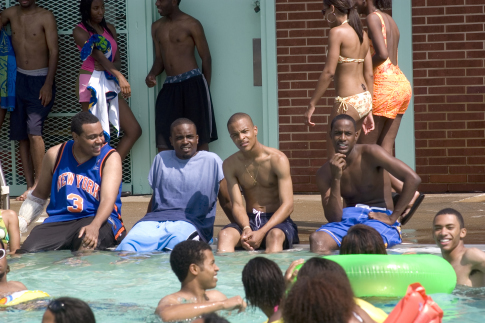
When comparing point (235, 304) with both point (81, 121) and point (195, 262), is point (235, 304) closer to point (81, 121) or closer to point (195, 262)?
point (195, 262)

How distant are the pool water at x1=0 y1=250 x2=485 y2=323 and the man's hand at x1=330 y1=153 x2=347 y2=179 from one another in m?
0.69

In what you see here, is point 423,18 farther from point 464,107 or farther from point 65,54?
point 65,54

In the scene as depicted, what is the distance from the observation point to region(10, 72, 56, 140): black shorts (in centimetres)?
862

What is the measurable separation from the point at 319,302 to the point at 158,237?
351cm

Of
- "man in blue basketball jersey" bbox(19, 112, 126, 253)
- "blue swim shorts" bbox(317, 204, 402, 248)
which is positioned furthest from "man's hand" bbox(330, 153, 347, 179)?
"man in blue basketball jersey" bbox(19, 112, 126, 253)

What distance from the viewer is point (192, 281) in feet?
14.0

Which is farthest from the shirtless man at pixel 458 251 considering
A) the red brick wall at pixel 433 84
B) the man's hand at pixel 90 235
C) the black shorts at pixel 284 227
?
the red brick wall at pixel 433 84

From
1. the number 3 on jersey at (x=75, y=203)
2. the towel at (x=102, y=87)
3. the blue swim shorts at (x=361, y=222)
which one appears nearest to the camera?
the blue swim shorts at (x=361, y=222)

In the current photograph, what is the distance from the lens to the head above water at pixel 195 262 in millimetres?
4234

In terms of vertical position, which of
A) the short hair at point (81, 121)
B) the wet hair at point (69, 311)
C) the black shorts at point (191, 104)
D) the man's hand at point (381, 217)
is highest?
the black shorts at point (191, 104)

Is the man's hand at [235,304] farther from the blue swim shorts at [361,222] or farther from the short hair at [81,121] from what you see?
the short hair at [81,121]

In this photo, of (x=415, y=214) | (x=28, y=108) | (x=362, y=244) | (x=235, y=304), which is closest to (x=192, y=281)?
(x=235, y=304)

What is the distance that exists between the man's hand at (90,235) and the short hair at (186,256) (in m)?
1.74

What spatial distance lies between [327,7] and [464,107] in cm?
287
